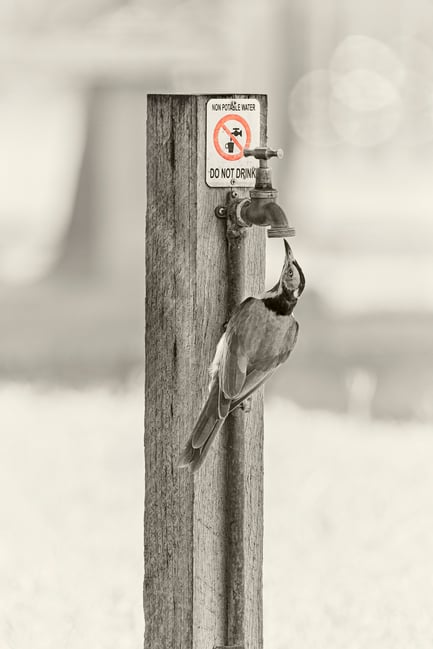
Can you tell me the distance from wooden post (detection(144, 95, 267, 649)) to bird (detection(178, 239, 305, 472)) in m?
0.08

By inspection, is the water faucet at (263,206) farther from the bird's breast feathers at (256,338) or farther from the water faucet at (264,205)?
the bird's breast feathers at (256,338)

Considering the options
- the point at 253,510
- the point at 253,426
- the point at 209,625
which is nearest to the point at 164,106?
the point at 253,426

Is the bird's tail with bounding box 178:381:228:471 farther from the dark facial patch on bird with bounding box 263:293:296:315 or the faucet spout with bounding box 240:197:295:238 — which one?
the faucet spout with bounding box 240:197:295:238

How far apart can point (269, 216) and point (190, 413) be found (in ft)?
1.44

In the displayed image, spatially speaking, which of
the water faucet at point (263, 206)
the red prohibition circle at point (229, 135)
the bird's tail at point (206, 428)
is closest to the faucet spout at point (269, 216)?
the water faucet at point (263, 206)

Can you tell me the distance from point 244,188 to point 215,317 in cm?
27

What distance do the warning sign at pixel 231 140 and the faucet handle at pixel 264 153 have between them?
6 cm

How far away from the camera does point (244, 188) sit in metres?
2.32

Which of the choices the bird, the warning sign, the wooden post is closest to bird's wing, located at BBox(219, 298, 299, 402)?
the bird

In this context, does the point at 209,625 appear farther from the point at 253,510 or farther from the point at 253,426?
the point at 253,426

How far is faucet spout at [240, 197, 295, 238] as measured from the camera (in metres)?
2.17

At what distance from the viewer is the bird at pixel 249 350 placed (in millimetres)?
2201

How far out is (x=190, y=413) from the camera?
2314 millimetres

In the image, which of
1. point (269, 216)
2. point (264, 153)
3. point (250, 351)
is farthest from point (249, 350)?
point (264, 153)
